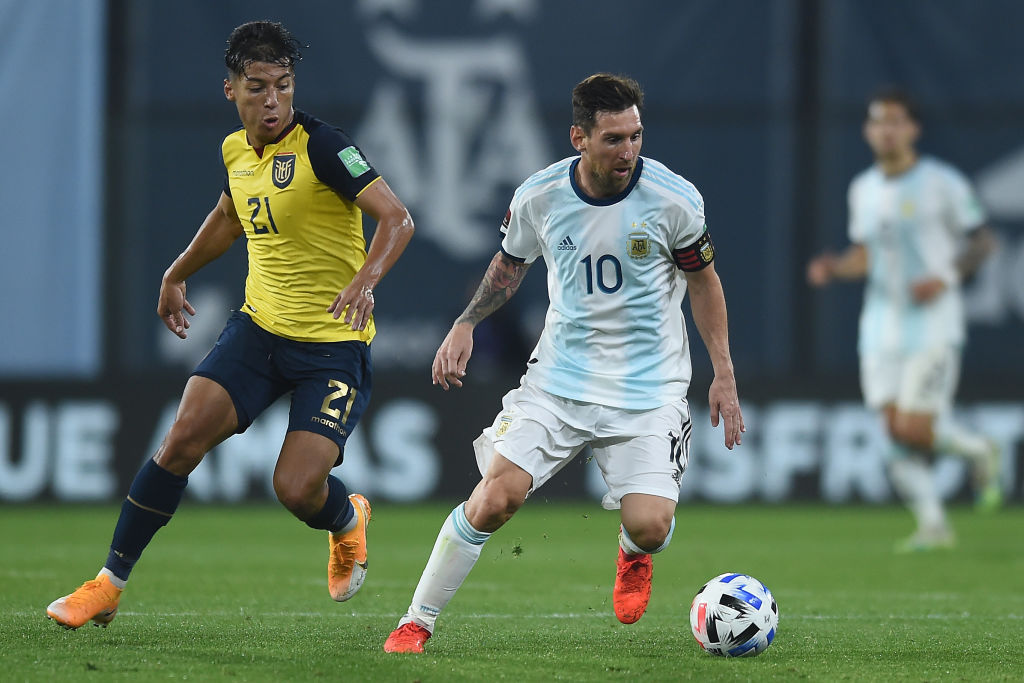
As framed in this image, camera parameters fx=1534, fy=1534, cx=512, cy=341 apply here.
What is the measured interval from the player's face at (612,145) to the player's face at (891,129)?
4714 mm

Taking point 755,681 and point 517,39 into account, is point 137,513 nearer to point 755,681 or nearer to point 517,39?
point 755,681

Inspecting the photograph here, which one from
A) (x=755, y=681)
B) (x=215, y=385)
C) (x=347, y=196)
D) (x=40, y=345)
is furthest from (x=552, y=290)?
(x=40, y=345)

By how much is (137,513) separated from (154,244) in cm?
781

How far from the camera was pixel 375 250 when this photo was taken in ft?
18.9

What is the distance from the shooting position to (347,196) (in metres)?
5.99

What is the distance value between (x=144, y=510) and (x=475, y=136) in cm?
787

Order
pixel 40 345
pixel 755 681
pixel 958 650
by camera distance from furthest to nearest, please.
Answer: pixel 40 345 → pixel 958 650 → pixel 755 681

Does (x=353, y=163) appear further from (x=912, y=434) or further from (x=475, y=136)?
(x=475, y=136)

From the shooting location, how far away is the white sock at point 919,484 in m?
9.96

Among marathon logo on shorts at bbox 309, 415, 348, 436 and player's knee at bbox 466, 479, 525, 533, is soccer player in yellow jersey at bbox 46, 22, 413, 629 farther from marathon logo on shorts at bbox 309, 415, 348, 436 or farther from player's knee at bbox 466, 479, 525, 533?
player's knee at bbox 466, 479, 525, 533

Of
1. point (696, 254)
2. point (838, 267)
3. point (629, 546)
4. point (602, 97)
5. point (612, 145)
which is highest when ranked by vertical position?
point (602, 97)

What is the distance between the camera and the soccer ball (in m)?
5.41

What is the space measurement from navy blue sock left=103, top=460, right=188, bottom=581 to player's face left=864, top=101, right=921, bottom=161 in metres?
5.78

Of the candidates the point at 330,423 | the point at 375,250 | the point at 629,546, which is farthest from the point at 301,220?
the point at 629,546
